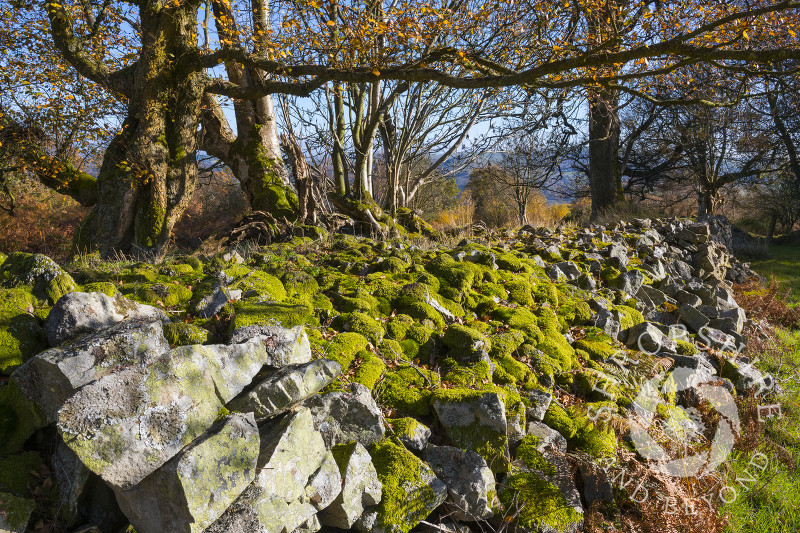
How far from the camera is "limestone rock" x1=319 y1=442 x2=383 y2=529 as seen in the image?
2.21 metres

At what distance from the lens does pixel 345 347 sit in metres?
3.25

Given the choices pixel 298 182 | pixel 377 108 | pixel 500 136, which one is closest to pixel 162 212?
pixel 298 182

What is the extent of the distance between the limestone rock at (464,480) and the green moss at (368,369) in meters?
0.60

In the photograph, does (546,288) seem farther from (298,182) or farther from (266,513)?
(298,182)

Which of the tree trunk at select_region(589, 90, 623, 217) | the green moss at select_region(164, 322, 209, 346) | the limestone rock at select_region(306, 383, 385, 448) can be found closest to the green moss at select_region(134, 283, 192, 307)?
the green moss at select_region(164, 322, 209, 346)

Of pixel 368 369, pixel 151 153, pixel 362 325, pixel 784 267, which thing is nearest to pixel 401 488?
pixel 368 369

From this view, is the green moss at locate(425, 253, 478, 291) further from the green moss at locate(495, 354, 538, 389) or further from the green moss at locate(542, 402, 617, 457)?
the green moss at locate(542, 402, 617, 457)

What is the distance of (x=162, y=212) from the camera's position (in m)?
8.23

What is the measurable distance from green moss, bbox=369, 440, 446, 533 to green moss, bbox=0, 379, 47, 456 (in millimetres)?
1695

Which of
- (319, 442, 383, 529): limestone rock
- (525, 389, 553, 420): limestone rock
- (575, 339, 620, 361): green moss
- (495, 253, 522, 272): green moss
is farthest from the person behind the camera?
(495, 253, 522, 272): green moss

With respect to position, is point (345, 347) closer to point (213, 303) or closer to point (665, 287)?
point (213, 303)

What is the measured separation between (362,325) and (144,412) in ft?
6.20

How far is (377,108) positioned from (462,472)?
884 cm

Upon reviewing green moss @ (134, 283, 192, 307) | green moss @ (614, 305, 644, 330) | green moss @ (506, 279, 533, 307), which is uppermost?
green moss @ (134, 283, 192, 307)
